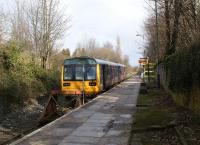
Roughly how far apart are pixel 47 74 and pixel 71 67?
8.16 metres

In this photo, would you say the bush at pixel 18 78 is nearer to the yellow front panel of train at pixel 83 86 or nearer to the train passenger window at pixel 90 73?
the yellow front panel of train at pixel 83 86

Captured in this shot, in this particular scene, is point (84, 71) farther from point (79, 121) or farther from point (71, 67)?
point (79, 121)

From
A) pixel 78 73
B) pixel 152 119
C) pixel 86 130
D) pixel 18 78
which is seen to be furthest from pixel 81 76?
pixel 86 130

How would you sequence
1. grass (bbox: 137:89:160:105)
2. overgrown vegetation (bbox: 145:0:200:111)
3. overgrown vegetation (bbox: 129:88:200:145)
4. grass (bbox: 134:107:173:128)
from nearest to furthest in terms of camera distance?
overgrown vegetation (bbox: 129:88:200:145)
overgrown vegetation (bbox: 145:0:200:111)
grass (bbox: 134:107:173:128)
grass (bbox: 137:89:160:105)

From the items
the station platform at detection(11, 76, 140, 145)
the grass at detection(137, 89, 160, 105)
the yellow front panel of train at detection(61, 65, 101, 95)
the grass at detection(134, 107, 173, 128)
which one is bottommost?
the station platform at detection(11, 76, 140, 145)

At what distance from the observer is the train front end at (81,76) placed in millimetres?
27672

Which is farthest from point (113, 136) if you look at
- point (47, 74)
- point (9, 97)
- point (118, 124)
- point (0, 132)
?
point (47, 74)

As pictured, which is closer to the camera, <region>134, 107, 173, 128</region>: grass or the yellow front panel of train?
<region>134, 107, 173, 128</region>: grass

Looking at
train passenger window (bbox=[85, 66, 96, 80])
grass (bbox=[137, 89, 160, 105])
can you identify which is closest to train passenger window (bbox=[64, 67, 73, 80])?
train passenger window (bbox=[85, 66, 96, 80])

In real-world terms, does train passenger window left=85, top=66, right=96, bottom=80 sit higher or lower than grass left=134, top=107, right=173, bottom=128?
higher

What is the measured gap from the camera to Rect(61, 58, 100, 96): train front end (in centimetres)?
2767

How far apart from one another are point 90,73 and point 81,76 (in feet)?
2.17

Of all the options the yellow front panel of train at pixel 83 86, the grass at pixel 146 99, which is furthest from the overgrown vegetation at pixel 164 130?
the yellow front panel of train at pixel 83 86

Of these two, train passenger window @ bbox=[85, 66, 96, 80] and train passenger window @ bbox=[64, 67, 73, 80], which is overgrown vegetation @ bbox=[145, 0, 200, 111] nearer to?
train passenger window @ bbox=[85, 66, 96, 80]
